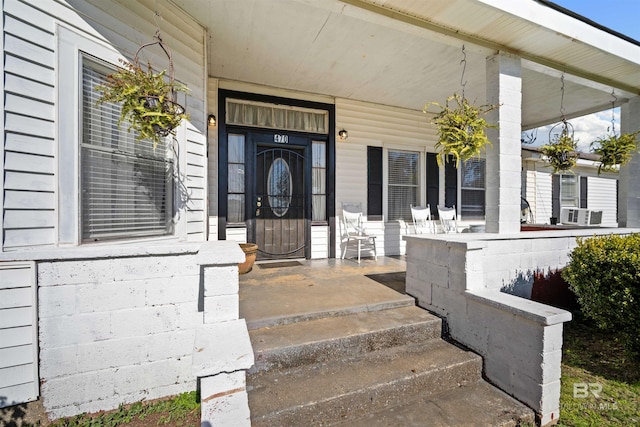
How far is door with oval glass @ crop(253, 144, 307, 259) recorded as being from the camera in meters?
4.64

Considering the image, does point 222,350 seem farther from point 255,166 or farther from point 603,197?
point 603,197

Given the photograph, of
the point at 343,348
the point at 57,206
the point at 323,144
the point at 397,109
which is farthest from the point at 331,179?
the point at 57,206

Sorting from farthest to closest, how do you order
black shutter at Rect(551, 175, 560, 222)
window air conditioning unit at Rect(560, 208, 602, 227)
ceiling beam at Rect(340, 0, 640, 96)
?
black shutter at Rect(551, 175, 560, 222)
window air conditioning unit at Rect(560, 208, 602, 227)
ceiling beam at Rect(340, 0, 640, 96)

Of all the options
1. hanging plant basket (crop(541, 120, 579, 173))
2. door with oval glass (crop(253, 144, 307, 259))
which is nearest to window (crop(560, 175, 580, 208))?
hanging plant basket (crop(541, 120, 579, 173))

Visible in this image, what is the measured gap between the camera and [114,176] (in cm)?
237

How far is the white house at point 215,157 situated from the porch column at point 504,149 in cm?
2

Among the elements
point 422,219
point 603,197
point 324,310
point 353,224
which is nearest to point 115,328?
point 324,310

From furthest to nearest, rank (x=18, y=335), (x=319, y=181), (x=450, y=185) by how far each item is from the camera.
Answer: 1. (x=450, y=185)
2. (x=319, y=181)
3. (x=18, y=335)

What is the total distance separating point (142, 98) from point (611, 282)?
400cm

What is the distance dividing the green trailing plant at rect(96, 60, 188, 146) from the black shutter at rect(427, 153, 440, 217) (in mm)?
4883

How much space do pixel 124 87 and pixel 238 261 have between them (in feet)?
4.67

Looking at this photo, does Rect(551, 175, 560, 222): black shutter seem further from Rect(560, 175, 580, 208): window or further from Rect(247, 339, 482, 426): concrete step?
Rect(247, 339, 482, 426): concrete step

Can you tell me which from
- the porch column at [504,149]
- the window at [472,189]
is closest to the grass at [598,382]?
the porch column at [504,149]

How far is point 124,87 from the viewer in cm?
199
